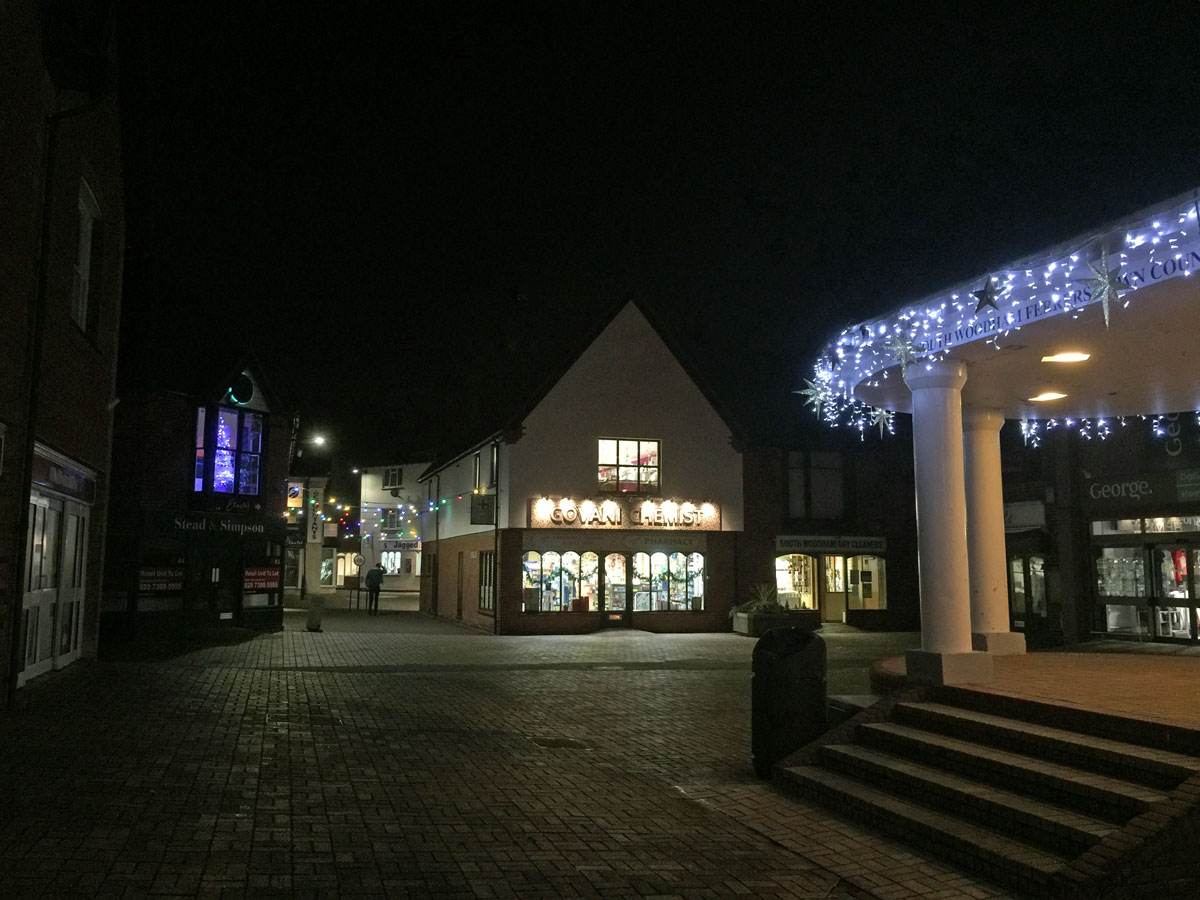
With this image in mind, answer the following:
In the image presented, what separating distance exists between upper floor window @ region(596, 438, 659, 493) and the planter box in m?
4.29

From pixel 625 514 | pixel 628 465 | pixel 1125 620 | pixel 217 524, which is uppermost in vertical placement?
pixel 628 465

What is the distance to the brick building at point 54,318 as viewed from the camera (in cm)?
1012

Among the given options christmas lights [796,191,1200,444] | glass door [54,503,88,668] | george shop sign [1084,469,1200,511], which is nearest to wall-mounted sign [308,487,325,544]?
glass door [54,503,88,668]

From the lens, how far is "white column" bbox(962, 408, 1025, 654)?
37.3 feet

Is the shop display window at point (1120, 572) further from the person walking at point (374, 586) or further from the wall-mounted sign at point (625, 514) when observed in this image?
the person walking at point (374, 586)

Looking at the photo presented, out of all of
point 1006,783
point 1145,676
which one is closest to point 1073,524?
point 1145,676

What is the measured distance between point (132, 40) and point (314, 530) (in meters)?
45.4

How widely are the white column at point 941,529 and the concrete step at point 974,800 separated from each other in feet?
4.49

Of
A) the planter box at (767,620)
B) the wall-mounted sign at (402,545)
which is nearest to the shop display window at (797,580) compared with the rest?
the planter box at (767,620)

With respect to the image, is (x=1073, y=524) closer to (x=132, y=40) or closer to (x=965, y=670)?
(x=965, y=670)

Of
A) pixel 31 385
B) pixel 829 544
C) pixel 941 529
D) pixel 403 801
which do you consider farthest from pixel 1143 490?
pixel 31 385

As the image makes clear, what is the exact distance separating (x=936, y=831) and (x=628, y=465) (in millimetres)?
21115

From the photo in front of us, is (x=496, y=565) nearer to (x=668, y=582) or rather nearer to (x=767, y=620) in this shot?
(x=668, y=582)

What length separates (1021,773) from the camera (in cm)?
655
